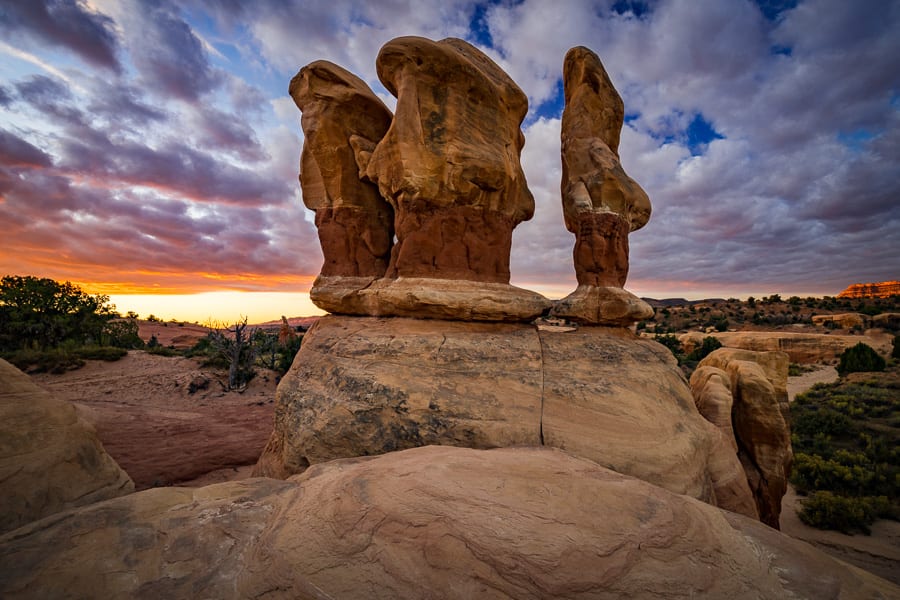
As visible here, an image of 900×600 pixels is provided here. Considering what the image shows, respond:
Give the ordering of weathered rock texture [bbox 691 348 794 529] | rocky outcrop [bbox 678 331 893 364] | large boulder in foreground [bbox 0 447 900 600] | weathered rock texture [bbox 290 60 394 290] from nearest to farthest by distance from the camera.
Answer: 1. large boulder in foreground [bbox 0 447 900 600]
2. weathered rock texture [bbox 691 348 794 529]
3. weathered rock texture [bbox 290 60 394 290]
4. rocky outcrop [bbox 678 331 893 364]

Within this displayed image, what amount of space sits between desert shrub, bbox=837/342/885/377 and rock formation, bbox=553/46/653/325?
1064 inches

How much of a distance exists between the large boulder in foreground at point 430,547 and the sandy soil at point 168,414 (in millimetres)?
6274

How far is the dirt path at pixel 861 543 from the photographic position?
22.3 ft

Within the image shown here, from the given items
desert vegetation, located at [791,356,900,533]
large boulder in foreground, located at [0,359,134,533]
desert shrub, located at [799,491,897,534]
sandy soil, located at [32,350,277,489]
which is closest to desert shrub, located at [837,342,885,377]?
desert vegetation, located at [791,356,900,533]

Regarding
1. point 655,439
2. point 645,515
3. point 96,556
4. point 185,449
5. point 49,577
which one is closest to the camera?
point 49,577

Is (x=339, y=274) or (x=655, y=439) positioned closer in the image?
(x=655, y=439)

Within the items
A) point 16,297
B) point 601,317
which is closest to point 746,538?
point 601,317

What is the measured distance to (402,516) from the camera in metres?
2.18

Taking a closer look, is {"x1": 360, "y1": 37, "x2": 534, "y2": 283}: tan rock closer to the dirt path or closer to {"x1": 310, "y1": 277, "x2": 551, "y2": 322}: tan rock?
{"x1": 310, "y1": 277, "x2": 551, "y2": 322}: tan rock

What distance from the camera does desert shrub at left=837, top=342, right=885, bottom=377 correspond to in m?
21.4

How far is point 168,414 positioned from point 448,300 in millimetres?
13463

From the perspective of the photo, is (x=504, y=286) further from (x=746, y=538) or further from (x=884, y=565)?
(x=884, y=565)

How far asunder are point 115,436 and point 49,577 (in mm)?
10559

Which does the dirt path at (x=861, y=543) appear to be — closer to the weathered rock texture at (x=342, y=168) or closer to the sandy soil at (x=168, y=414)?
the weathered rock texture at (x=342, y=168)
